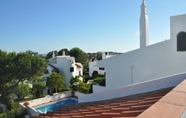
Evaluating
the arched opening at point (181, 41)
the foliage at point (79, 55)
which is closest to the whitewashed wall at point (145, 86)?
the arched opening at point (181, 41)

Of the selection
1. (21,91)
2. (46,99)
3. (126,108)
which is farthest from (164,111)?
(21,91)

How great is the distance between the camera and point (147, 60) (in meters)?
10.6

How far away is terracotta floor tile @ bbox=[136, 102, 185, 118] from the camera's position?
191cm

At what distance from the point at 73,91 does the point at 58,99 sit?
2724 mm

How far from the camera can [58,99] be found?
22.6 m

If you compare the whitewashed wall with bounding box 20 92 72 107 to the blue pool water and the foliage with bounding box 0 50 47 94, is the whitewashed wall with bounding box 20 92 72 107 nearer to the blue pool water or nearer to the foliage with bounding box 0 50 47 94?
the blue pool water

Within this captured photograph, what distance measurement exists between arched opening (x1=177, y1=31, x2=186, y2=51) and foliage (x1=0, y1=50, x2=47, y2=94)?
19311 mm

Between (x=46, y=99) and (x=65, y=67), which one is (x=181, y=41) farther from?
(x=65, y=67)

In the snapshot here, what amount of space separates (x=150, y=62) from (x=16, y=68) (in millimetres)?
18101

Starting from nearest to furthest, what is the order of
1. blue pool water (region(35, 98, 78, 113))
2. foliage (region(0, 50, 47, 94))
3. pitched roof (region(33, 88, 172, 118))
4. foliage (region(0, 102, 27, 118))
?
pitched roof (region(33, 88, 172, 118))
foliage (region(0, 102, 27, 118))
blue pool water (region(35, 98, 78, 113))
foliage (region(0, 50, 47, 94))

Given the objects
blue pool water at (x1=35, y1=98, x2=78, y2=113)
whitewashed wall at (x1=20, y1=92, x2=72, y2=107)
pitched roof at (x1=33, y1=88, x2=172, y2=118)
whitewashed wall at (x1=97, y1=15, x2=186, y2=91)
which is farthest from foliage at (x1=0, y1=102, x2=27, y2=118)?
pitched roof at (x1=33, y1=88, x2=172, y2=118)

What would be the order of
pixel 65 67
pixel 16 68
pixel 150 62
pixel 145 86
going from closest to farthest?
pixel 145 86 → pixel 150 62 → pixel 16 68 → pixel 65 67

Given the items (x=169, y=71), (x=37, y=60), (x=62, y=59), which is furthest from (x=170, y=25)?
(x=62, y=59)

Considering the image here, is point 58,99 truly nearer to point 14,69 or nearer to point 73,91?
point 73,91
